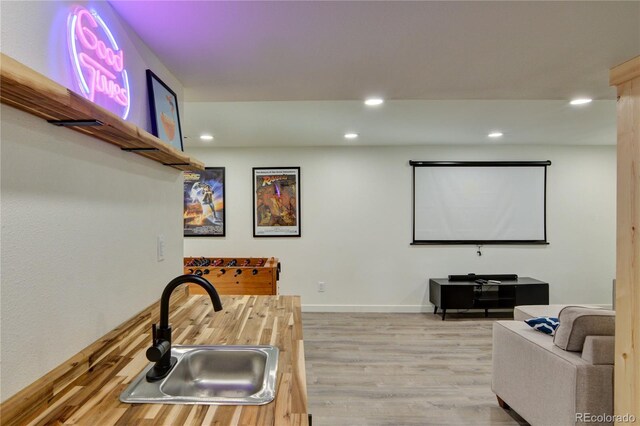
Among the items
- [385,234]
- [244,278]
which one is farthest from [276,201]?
[385,234]

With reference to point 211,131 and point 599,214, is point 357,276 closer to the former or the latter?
point 211,131

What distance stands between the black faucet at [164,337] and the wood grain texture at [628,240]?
5.85 ft

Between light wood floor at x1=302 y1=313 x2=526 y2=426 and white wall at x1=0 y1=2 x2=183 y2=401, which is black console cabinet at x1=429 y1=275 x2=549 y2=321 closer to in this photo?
light wood floor at x1=302 y1=313 x2=526 y2=426

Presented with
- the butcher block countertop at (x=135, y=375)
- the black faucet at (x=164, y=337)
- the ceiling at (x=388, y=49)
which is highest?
the ceiling at (x=388, y=49)

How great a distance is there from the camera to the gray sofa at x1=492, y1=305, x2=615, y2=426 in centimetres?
167

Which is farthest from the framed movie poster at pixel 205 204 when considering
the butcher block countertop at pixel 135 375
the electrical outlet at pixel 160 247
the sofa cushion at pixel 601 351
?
the sofa cushion at pixel 601 351

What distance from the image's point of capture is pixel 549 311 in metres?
2.77

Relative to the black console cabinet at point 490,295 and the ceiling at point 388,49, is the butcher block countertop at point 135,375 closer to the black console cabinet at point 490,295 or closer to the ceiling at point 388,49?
the ceiling at point 388,49

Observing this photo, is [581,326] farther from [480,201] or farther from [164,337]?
[480,201]

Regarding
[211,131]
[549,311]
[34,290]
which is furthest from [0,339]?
[549,311]

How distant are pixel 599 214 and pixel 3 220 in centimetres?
634

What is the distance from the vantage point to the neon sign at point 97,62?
1012mm

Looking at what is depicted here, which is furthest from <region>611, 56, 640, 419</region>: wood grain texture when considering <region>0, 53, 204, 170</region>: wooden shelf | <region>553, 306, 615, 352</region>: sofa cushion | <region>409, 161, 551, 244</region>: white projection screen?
<region>409, 161, 551, 244</region>: white projection screen

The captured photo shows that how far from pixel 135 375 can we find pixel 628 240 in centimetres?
209
